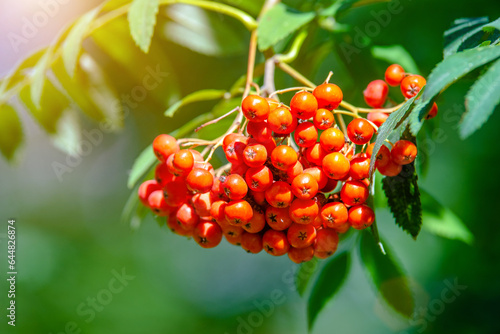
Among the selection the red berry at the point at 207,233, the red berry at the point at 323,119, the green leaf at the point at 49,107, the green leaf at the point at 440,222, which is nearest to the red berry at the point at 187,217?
the red berry at the point at 207,233

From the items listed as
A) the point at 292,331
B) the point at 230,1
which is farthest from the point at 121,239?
the point at 230,1

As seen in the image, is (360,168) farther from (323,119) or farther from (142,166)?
(142,166)

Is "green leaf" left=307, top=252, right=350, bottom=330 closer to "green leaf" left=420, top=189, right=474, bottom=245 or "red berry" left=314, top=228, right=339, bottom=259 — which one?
"green leaf" left=420, top=189, right=474, bottom=245

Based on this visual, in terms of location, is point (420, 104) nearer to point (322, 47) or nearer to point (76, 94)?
point (322, 47)

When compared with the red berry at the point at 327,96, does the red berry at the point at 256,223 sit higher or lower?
lower

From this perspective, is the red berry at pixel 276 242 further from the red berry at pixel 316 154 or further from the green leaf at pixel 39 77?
the green leaf at pixel 39 77

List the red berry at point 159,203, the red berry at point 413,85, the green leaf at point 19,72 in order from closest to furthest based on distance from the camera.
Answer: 1. the red berry at point 413,85
2. the red berry at point 159,203
3. the green leaf at point 19,72
